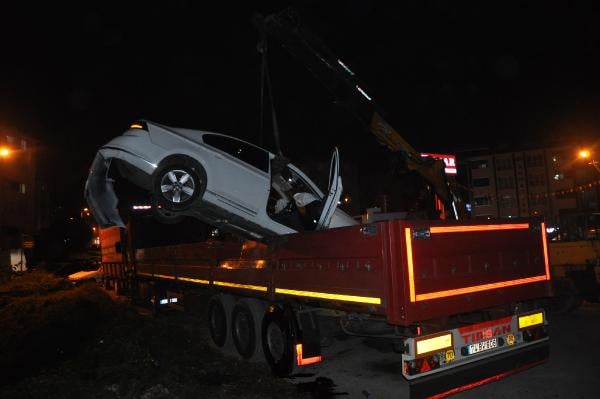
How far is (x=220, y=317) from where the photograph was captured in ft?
24.8

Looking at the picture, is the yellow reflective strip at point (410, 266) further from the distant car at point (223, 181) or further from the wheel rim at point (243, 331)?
the wheel rim at point (243, 331)

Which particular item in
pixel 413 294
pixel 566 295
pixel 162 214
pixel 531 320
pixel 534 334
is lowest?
pixel 566 295

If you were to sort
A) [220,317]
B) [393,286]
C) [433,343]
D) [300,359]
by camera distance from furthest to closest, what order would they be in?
[220,317]
[300,359]
[433,343]
[393,286]

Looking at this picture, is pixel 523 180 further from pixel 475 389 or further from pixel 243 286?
pixel 243 286

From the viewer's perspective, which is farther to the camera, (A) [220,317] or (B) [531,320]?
(A) [220,317]

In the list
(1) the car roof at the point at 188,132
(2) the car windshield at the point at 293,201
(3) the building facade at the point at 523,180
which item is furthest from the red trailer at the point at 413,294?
(3) the building facade at the point at 523,180

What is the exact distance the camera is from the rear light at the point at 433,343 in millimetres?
4191

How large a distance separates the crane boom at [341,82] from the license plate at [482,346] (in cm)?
326

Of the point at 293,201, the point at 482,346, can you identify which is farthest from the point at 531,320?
the point at 293,201

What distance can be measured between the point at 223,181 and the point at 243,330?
7.25 ft

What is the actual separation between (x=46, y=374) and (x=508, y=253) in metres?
5.70

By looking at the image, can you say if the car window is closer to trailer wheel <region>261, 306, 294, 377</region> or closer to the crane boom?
the crane boom

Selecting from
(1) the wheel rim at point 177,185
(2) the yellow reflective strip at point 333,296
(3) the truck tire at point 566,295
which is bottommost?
(3) the truck tire at point 566,295

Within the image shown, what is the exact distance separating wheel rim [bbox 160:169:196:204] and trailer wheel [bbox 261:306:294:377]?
6.63ft
